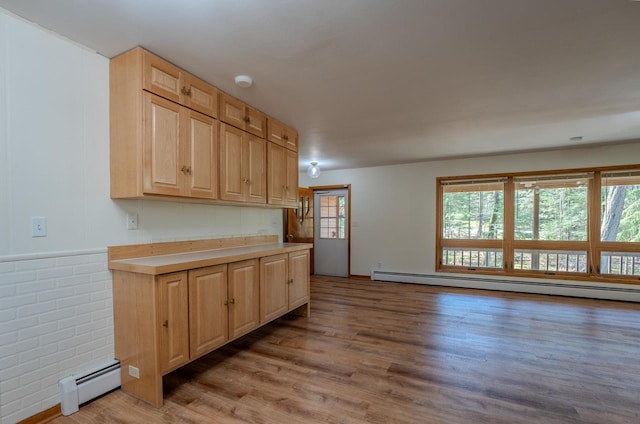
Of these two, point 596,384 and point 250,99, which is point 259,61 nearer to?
point 250,99

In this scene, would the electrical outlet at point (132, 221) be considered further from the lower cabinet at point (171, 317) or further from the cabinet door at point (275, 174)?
the cabinet door at point (275, 174)

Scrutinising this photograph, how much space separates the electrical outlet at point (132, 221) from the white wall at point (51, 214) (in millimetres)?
34

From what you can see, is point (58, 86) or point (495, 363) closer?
point (58, 86)

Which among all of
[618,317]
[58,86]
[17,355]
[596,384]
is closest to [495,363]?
[596,384]

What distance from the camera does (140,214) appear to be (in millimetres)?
2289

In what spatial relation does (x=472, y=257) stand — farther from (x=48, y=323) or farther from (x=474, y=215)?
(x=48, y=323)

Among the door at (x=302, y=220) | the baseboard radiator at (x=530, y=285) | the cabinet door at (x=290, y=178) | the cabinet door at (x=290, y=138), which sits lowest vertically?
the baseboard radiator at (x=530, y=285)

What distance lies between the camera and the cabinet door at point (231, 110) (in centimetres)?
257

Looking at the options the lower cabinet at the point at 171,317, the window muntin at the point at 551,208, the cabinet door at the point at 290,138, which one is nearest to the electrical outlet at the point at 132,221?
the lower cabinet at the point at 171,317

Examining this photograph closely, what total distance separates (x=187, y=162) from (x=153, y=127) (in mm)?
336

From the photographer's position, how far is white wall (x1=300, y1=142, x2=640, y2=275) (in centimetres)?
513

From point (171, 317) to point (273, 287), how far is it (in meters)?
1.14

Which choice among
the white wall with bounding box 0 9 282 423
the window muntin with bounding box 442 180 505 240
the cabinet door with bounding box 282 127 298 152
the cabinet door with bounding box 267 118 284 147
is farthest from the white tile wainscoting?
the window muntin with bounding box 442 180 505 240

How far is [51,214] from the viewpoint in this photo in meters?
1.81
